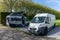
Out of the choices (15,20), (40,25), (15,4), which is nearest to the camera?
(40,25)

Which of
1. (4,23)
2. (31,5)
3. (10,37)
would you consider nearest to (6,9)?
(31,5)

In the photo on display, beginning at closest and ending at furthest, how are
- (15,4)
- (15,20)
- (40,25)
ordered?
(40,25)
(15,20)
(15,4)

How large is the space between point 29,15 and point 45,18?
9626 mm

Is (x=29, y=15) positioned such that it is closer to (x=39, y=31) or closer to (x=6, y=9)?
(x=6, y=9)

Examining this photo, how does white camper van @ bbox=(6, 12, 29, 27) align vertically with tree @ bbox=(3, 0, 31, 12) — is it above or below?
below

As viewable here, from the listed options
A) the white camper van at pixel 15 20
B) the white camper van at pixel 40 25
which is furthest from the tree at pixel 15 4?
the white camper van at pixel 40 25

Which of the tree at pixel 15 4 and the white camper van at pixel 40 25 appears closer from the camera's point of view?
the white camper van at pixel 40 25

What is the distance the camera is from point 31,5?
29625 mm

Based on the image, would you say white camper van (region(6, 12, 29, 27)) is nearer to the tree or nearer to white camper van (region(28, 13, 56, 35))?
white camper van (region(28, 13, 56, 35))

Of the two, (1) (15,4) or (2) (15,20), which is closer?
(2) (15,20)

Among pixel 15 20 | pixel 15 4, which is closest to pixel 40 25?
pixel 15 20

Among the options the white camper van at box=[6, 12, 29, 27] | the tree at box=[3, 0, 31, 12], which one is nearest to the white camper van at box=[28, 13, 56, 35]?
the white camper van at box=[6, 12, 29, 27]

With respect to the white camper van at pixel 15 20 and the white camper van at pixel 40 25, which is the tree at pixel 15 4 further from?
the white camper van at pixel 40 25

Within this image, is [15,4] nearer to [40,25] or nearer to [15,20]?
[15,20]
